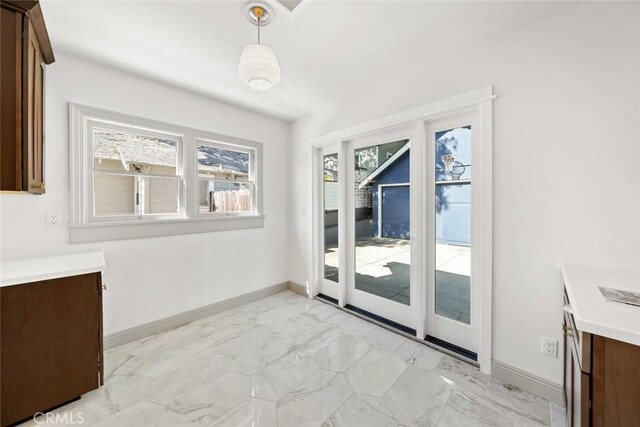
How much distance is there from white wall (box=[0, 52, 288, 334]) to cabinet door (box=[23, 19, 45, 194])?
386 mm

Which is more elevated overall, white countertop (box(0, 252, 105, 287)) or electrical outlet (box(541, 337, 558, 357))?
white countertop (box(0, 252, 105, 287))

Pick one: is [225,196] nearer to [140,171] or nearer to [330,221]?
[140,171]

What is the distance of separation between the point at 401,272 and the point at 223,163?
8.36ft

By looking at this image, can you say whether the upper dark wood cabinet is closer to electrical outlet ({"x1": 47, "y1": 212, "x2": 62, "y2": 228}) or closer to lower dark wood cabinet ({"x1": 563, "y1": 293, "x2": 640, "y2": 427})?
electrical outlet ({"x1": 47, "y1": 212, "x2": 62, "y2": 228})

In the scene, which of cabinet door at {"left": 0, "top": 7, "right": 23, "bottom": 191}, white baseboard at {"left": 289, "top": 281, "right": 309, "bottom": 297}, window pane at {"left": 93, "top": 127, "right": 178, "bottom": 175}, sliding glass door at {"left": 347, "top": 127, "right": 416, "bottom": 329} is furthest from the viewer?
white baseboard at {"left": 289, "top": 281, "right": 309, "bottom": 297}

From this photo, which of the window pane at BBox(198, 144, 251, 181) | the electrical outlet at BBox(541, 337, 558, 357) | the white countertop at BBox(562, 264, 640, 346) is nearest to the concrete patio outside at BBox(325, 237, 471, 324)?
the electrical outlet at BBox(541, 337, 558, 357)

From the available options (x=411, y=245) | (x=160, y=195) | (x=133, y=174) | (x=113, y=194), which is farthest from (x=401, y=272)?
(x=113, y=194)

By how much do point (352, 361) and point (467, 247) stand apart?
1.41m

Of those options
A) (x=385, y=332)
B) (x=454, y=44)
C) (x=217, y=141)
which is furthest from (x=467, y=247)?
(x=217, y=141)

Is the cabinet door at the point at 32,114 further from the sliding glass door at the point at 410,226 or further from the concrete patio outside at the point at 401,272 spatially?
the concrete patio outside at the point at 401,272

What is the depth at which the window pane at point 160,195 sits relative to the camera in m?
2.74

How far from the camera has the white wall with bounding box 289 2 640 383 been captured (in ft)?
4.91

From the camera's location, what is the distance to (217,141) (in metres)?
3.12

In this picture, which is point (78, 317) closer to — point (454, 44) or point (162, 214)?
point (162, 214)
